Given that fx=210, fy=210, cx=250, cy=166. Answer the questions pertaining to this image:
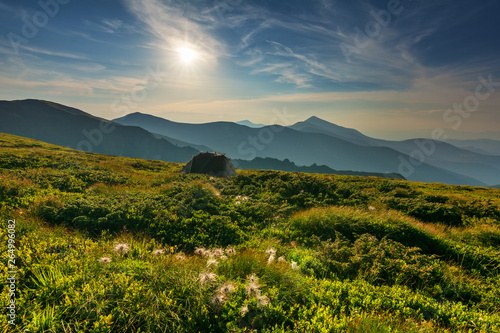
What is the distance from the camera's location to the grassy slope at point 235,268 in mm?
3742

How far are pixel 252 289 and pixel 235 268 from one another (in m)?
1.13

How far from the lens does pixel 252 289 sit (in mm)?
4426

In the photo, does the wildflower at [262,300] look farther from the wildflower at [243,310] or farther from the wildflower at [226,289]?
the wildflower at [226,289]

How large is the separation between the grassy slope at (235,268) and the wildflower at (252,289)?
0.07 ft

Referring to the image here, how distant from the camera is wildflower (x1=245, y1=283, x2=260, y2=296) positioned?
4.34 meters

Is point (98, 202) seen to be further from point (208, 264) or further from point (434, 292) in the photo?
point (434, 292)

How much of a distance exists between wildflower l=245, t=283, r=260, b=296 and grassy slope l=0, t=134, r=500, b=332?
21 millimetres

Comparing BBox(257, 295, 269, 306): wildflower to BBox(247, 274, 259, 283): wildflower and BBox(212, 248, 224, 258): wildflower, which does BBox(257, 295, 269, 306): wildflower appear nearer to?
BBox(247, 274, 259, 283): wildflower

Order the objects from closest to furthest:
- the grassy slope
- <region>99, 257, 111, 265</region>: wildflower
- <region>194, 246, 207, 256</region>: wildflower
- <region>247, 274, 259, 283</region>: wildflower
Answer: the grassy slope
<region>247, 274, 259, 283</region>: wildflower
<region>99, 257, 111, 265</region>: wildflower
<region>194, 246, 207, 256</region>: wildflower

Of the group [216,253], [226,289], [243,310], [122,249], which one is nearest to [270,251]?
[216,253]

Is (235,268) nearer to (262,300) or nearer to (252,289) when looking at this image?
(252,289)

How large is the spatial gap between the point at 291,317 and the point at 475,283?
19.9ft

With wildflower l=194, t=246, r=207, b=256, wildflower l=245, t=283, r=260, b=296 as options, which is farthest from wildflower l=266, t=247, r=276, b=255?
wildflower l=245, t=283, r=260, b=296

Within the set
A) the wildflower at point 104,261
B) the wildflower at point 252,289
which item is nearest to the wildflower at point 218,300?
the wildflower at point 252,289
